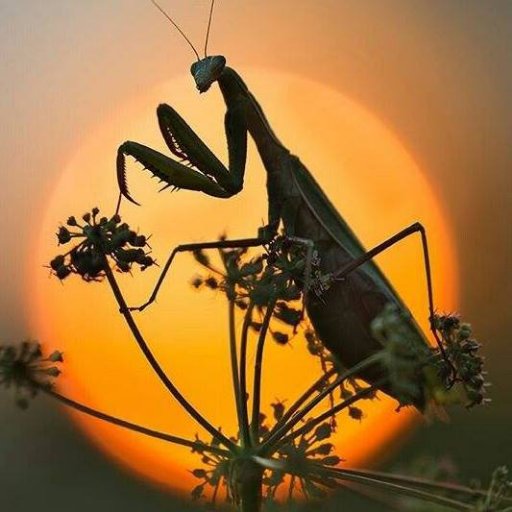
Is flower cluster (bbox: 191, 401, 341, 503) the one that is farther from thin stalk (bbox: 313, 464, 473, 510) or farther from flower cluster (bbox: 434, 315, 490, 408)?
flower cluster (bbox: 434, 315, 490, 408)

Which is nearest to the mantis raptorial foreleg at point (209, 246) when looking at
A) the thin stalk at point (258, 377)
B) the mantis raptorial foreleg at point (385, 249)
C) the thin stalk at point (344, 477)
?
the mantis raptorial foreleg at point (385, 249)

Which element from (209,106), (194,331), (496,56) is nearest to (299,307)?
(194,331)

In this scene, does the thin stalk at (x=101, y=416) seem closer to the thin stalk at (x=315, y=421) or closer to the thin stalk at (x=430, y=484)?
the thin stalk at (x=315, y=421)

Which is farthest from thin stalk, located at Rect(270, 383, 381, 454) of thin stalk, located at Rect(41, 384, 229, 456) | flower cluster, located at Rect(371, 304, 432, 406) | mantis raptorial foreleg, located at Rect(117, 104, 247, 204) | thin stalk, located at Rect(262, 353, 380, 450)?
mantis raptorial foreleg, located at Rect(117, 104, 247, 204)

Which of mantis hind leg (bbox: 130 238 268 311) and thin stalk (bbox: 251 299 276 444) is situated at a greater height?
mantis hind leg (bbox: 130 238 268 311)

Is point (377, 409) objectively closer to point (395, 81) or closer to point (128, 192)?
point (128, 192)

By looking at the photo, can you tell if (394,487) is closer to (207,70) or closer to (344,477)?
(344,477)

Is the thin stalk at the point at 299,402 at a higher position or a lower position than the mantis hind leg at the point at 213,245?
lower
